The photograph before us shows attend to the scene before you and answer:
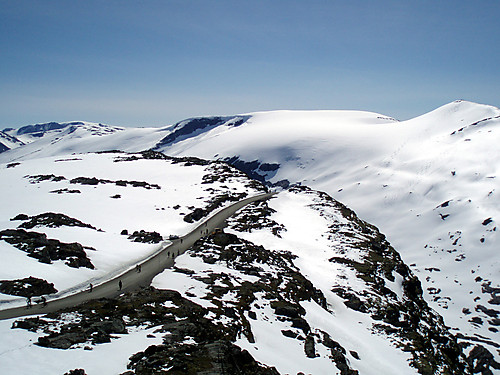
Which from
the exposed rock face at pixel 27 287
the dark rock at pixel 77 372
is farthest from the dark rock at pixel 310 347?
the exposed rock face at pixel 27 287

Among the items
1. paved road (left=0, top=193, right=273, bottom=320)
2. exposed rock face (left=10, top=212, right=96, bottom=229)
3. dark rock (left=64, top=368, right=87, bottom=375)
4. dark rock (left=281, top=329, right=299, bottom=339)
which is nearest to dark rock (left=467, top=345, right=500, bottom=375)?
dark rock (left=281, top=329, right=299, bottom=339)

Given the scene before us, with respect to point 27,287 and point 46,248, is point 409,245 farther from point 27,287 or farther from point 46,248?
point 27,287

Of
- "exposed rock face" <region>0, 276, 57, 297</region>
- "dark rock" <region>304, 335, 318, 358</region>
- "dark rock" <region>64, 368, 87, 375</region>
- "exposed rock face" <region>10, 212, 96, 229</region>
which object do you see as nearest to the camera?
"dark rock" <region>64, 368, 87, 375</region>

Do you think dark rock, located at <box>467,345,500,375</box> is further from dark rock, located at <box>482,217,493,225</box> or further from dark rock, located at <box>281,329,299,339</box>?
dark rock, located at <box>482,217,493,225</box>

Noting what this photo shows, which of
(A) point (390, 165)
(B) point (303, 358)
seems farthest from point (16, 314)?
(A) point (390, 165)

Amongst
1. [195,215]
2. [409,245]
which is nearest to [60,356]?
[195,215]

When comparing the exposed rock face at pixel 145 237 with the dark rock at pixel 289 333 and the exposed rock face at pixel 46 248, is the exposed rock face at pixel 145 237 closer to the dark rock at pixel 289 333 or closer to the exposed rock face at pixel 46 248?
the exposed rock face at pixel 46 248
